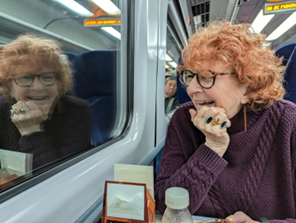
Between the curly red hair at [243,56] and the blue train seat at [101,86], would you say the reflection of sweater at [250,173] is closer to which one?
the curly red hair at [243,56]

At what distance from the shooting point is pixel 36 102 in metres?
0.80

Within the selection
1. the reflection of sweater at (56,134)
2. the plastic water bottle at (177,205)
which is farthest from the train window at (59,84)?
the plastic water bottle at (177,205)

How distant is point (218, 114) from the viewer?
0.81 m

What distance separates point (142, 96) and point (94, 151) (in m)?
0.59

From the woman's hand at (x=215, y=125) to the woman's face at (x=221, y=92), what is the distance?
0.15 ft

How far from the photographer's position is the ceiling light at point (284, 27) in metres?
5.18

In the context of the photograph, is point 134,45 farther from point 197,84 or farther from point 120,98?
point 197,84

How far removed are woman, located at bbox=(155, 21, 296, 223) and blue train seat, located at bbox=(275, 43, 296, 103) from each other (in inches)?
18.7

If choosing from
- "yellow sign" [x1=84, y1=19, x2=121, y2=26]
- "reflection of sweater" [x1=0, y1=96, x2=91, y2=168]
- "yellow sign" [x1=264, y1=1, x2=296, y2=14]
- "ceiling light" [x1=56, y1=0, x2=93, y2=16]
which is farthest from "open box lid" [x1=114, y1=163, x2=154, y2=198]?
"yellow sign" [x1=264, y1=1, x2=296, y2=14]

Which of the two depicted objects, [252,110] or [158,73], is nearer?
[252,110]

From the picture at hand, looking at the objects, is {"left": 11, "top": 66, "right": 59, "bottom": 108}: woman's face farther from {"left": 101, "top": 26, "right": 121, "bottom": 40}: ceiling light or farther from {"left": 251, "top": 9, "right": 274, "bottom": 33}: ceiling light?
{"left": 251, "top": 9, "right": 274, "bottom": 33}: ceiling light

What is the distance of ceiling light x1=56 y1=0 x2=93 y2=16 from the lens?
39.5 inches

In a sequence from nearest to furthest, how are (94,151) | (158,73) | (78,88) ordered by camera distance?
(94,151)
(78,88)
(158,73)

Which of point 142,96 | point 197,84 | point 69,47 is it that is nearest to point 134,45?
Answer: point 142,96
